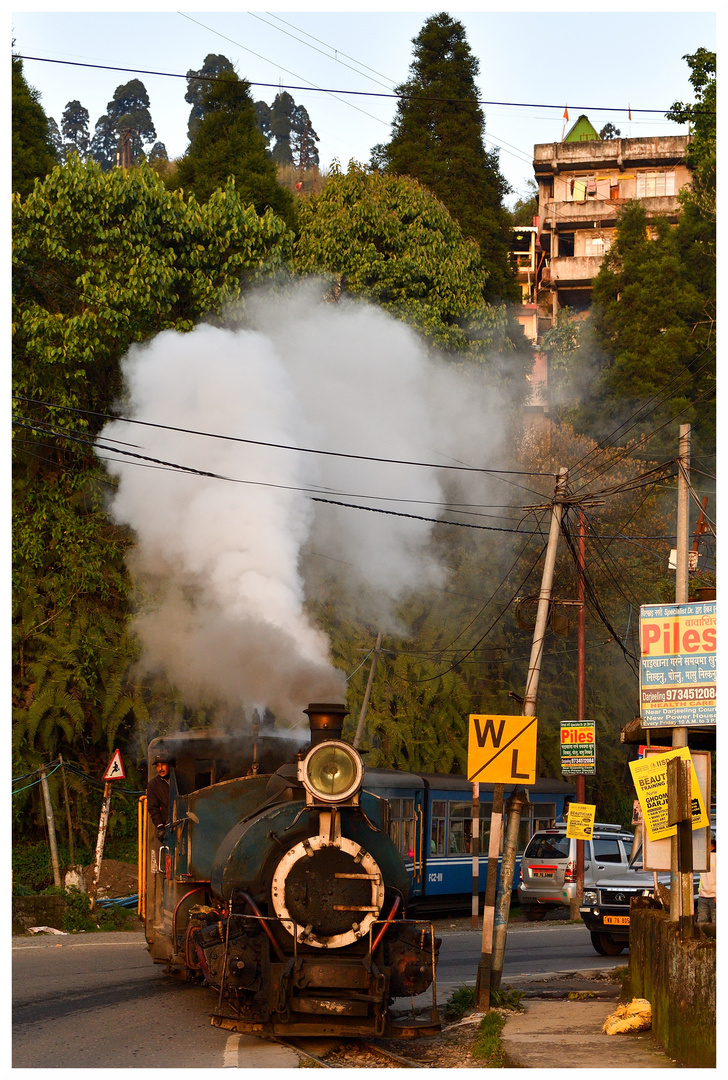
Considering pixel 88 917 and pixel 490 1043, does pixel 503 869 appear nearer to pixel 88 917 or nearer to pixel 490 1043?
pixel 490 1043

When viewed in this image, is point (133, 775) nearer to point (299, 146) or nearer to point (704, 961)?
point (704, 961)

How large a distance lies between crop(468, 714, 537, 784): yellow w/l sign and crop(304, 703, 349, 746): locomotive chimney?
2348 mm

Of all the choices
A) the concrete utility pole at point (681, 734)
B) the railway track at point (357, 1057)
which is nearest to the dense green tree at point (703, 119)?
the concrete utility pole at point (681, 734)

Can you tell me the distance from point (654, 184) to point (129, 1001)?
205 feet

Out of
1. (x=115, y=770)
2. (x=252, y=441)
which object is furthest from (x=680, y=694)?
(x=115, y=770)

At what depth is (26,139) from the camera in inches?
1222

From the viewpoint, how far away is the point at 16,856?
72.5 ft

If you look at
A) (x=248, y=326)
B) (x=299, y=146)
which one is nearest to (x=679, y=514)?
(x=248, y=326)

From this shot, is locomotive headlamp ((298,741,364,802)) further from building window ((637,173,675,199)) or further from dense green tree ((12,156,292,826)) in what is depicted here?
building window ((637,173,675,199))

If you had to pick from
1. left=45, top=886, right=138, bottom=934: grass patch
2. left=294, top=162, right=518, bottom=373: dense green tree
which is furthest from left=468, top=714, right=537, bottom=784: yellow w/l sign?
left=294, top=162, right=518, bottom=373: dense green tree

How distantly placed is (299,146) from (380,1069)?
5020 inches

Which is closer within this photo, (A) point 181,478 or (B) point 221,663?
(B) point 221,663

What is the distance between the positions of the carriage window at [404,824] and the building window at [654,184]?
2068 inches

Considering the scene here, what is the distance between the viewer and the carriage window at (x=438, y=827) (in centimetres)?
2269
